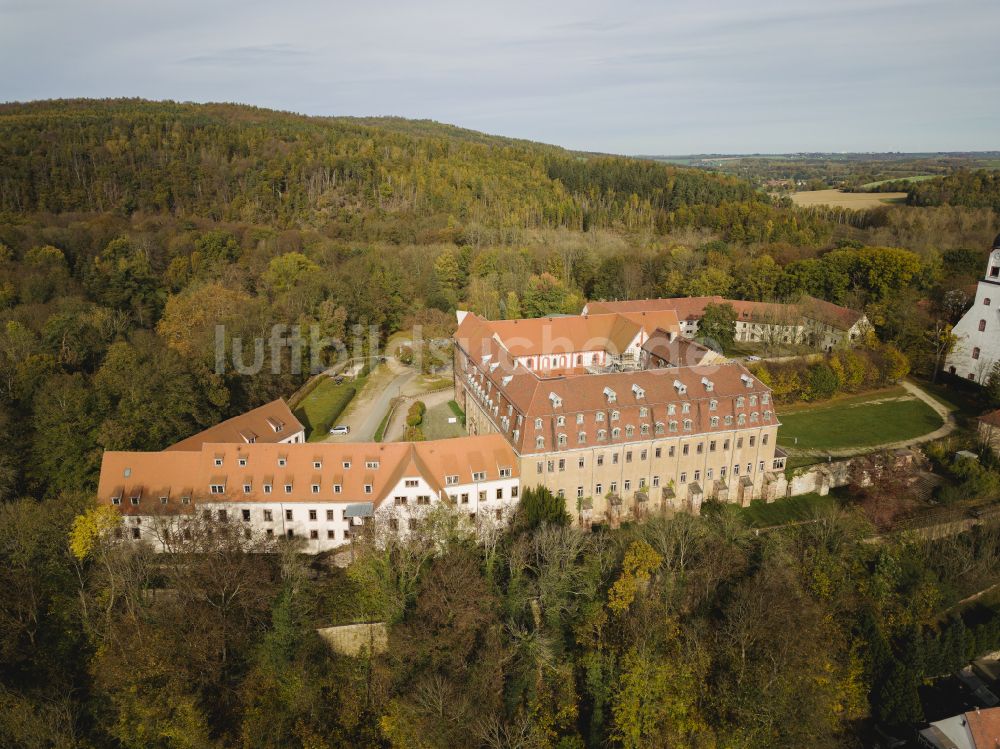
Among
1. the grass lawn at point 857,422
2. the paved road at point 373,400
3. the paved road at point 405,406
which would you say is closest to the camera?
the grass lawn at point 857,422

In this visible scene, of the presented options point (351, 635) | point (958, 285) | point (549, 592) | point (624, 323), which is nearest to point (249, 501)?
point (351, 635)

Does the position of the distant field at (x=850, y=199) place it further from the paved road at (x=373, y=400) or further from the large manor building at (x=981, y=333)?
the paved road at (x=373, y=400)

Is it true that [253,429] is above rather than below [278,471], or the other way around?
below

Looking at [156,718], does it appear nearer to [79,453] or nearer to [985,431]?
[79,453]

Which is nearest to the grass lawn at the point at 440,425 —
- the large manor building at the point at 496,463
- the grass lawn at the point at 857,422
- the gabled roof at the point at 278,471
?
the large manor building at the point at 496,463

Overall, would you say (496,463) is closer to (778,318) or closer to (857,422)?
(857,422)

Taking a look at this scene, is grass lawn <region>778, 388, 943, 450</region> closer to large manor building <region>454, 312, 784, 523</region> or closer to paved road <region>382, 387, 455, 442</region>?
large manor building <region>454, 312, 784, 523</region>

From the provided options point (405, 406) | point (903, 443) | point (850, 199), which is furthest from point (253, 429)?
point (850, 199)

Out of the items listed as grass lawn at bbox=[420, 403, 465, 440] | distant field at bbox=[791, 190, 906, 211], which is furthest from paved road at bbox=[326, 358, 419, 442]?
distant field at bbox=[791, 190, 906, 211]
